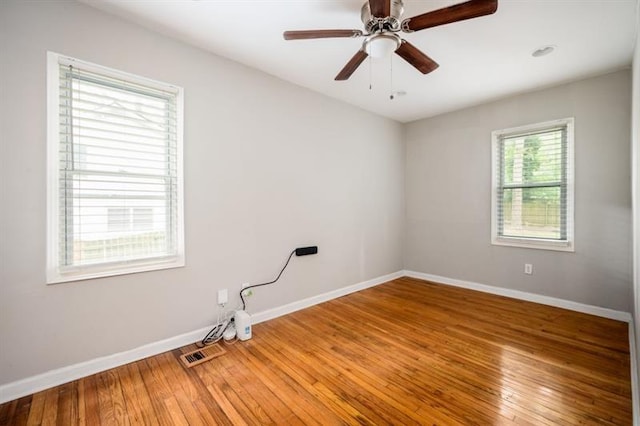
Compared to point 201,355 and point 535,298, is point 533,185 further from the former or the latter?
point 201,355

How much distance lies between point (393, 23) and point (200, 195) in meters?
2.04

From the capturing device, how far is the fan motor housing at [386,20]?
1698 millimetres

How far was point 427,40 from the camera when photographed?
2387 mm

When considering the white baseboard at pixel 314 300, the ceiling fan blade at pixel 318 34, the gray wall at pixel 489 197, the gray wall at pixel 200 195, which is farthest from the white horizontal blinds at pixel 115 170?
the gray wall at pixel 489 197

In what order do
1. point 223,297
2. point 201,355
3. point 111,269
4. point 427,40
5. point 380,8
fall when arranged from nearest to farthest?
point 380,8 → point 111,269 → point 201,355 → point 427,40 → point 223,297

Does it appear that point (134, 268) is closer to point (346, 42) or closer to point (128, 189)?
point (128, 189)

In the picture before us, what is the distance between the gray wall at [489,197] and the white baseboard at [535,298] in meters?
0.06

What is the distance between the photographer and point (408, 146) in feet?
15.8

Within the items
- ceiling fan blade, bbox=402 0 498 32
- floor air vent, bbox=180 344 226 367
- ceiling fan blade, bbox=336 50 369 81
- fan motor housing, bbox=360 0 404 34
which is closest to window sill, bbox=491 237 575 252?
ceiling fan blade, bbox=402 0 498 32

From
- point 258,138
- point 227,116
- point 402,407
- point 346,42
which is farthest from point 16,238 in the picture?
point 346,42

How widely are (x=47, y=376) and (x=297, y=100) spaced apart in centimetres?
323

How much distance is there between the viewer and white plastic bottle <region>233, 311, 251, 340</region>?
251 cm

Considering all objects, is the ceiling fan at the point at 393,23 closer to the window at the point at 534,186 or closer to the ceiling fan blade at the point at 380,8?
the ceiling fan blade at the point at 380,8

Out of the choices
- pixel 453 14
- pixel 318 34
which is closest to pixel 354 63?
pixel 318 34
